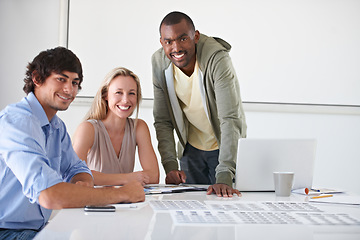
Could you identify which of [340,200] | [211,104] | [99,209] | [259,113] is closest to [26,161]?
[99,209]

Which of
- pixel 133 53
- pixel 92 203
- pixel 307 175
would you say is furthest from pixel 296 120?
pixel 92 203

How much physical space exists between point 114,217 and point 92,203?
141mm

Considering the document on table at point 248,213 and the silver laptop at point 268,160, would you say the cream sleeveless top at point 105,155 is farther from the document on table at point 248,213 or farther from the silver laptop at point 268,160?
the document on table at point 248,213

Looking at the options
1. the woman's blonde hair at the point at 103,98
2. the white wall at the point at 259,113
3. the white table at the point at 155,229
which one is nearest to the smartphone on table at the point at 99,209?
the white table at the point at 155,229

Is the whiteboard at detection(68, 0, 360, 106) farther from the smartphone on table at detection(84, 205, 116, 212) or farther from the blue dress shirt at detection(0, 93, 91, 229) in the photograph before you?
the smartphone on table at detection(84, 205, 116, 212)

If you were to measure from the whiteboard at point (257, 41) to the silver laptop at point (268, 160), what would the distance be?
6.27 feet

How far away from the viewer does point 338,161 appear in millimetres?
3936

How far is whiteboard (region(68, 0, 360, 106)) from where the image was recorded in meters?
3.79

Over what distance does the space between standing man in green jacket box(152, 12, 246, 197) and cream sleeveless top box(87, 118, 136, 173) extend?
19cm

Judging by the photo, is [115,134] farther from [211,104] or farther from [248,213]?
[248,213]

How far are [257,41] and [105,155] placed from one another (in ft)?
6.71

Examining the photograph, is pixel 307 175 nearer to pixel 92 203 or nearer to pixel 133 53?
pixel 92 203

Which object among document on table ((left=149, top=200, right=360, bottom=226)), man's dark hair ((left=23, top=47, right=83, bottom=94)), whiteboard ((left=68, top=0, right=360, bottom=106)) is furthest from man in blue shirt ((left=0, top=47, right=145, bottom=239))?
whiteboard ((left=68, top=0, right=360, bottom=106))

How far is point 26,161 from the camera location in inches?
53.0
